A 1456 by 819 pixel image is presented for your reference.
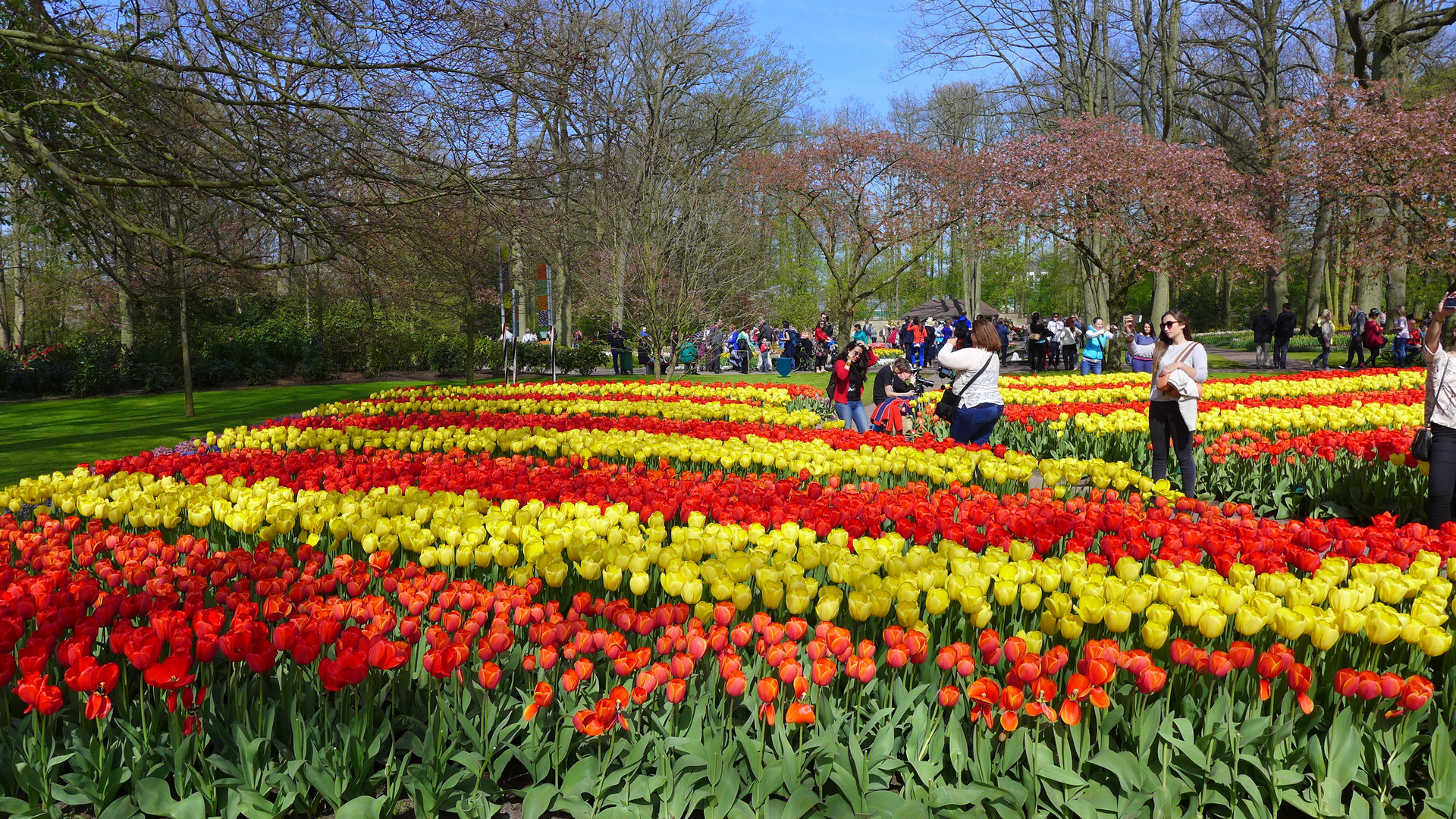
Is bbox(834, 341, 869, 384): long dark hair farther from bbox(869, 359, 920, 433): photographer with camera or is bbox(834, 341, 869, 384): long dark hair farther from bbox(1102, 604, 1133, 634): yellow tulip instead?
bbox(1102, 604, 1133, 634): yellow tulip

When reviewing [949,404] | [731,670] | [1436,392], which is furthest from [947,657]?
[949,404]

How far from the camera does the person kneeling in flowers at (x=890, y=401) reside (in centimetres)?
942

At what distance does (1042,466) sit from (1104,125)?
850 inches

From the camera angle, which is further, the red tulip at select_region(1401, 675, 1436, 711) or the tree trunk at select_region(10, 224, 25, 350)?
the tree trunk at select_region(10, 224, 25, 350)

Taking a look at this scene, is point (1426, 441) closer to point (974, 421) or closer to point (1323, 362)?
point (974, 421)

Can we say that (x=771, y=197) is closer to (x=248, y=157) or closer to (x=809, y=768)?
(x=248, y=157)

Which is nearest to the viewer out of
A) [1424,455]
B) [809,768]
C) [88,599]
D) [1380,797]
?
[1380,797]

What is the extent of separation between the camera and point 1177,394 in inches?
255

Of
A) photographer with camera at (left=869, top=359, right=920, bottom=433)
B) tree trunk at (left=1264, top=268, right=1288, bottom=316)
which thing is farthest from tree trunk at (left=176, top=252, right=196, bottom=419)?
tree trunk at (left=1264, top=268, right=1288, bottom=316)

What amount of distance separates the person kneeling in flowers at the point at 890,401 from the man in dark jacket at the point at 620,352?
581 inches

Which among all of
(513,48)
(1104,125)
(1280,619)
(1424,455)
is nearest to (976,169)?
(1104,125)

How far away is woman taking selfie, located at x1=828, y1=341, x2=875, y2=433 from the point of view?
393 inches

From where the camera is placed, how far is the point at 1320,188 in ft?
71.1

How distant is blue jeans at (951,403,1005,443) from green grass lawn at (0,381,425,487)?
7982 millimetres
